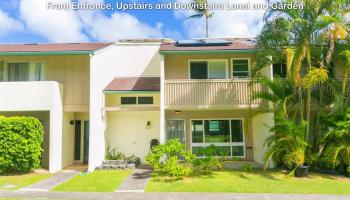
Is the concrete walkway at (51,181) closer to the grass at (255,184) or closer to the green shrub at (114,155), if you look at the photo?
the green shrub at (114,155)

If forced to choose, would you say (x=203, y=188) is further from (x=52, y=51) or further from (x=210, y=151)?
(x=52, y=51)

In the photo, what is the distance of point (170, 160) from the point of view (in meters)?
13.1

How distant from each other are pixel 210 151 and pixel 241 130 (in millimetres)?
4268

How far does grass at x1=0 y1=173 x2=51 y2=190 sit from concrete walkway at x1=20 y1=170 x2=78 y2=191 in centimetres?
43

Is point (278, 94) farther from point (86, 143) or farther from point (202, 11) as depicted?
point (202, 11)

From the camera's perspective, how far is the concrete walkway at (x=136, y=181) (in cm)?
1137

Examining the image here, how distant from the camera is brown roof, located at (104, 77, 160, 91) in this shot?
16.6 metres

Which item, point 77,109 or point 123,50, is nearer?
point 77,109

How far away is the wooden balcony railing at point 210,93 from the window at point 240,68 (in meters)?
1.63

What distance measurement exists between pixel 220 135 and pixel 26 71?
11.8 m

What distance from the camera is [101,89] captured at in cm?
1639

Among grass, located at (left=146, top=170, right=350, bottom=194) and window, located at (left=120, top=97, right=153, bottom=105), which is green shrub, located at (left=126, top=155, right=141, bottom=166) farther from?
grass, located at (left=146, top=170, right=350, bottom=194)

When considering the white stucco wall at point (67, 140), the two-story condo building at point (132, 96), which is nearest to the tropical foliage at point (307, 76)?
the two-story condo building at point (132, 96)

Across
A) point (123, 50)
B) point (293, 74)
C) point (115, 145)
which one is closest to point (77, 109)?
point (115, 145)
